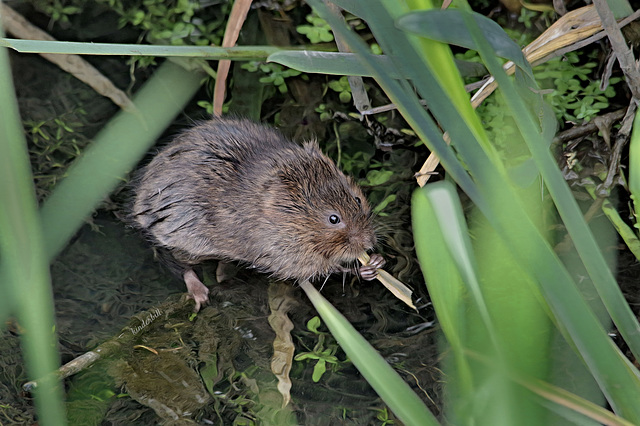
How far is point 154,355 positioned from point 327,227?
902mm

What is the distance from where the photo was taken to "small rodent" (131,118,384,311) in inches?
118

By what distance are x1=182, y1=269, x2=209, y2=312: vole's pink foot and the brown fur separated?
4.6 inches

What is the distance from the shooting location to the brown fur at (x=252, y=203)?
2986 mm

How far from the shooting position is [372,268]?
3033 millimetres

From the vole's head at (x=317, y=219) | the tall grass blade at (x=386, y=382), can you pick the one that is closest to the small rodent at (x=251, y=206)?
the vole's head at (x=317, y=219)

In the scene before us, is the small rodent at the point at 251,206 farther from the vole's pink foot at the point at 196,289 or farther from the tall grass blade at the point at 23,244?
the tall grass blade at the point at 23,244

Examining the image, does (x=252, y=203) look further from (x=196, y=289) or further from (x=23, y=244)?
(x=23, y=244)

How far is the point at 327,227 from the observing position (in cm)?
299

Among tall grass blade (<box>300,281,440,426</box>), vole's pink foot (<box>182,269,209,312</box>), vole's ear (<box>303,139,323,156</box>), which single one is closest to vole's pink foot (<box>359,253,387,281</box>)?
vole's ear (<box>303,139,323,156</box>)

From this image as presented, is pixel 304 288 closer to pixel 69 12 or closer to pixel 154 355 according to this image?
pixel 154 355

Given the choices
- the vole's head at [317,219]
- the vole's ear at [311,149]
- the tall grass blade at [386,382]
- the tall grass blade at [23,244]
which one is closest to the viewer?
the tall grass blade at [23,244]

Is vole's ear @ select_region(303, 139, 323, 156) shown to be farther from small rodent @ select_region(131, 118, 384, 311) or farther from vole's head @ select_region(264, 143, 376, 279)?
vole's head @ select_region(264, 143, 376, 279)

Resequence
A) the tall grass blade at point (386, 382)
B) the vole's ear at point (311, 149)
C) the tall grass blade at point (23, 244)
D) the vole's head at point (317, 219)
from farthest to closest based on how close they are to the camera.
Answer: the vole's ear at point (311, 149) < the vole's head at point (317, 219) < the tall grass blade at point (386, 382) < the tall grass blade at point (23, 244)

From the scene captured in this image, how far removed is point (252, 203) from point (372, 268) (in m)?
0.61
